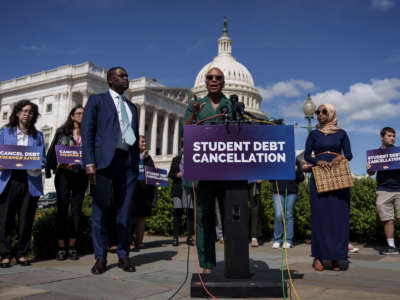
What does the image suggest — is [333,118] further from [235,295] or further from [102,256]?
[102,256]

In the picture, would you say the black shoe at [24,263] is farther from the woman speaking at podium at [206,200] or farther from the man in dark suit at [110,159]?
the woman speaking at podium at [206,200]

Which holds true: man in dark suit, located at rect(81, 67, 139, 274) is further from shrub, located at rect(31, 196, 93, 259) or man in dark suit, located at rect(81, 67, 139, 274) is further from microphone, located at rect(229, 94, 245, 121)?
microphone, located at rect(229, 94, 245, 121)

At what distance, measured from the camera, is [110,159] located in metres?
4.22

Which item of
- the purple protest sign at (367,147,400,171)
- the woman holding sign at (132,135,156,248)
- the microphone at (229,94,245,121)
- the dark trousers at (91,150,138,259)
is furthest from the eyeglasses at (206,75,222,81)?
the purple protest sign at (367,147,400,171)

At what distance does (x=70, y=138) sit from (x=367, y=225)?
619 centimetres

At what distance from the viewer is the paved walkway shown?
10.1 ft

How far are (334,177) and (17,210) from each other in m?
4.23

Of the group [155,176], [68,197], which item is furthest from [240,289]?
[155,176]

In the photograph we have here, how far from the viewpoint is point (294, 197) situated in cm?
793

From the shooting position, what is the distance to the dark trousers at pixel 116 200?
434 cm

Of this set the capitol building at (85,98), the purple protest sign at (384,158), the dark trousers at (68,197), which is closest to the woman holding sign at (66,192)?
the dark trousers at (68,197)

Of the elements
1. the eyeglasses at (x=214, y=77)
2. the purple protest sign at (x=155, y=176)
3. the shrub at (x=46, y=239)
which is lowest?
the shrub at (x=46, y=239)

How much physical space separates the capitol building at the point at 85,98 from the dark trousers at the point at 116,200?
36.8 meters

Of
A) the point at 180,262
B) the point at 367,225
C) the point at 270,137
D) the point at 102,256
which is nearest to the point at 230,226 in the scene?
the point at 270,137
